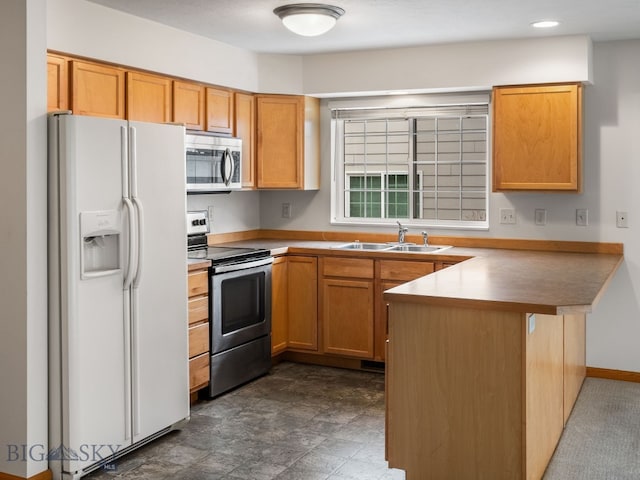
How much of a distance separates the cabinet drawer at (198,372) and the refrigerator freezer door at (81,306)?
825mm

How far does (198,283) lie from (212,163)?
97 cm

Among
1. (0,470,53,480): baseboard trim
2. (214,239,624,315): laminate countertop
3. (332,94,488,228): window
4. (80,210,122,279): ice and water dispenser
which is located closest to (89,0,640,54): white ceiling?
(332,94,488,228): window

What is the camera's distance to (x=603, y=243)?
15.7 ft

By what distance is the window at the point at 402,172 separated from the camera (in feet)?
17.6

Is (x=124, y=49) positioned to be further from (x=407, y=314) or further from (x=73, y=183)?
(x=407, y=314)

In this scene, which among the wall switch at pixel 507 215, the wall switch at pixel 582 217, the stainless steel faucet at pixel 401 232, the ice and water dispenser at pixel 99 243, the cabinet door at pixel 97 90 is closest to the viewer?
the ice and water dispenser at pixel 99 243

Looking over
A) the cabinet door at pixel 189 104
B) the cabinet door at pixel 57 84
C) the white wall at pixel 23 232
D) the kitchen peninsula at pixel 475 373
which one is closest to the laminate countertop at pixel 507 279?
the kitchen peninsula at pixel 475 373

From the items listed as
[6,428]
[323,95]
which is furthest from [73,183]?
[323,95]

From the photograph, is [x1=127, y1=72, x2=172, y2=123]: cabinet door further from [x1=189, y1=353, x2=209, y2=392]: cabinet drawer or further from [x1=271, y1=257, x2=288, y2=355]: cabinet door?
[x1=189, y1=353, x2=209, y2=392]: cabinet drawer

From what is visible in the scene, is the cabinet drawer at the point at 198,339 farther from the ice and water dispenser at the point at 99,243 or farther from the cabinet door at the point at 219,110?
the cabinet door at the point at 219,110

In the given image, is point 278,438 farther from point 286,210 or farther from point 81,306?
point 286,210

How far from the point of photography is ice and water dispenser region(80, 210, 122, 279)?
3156 mm

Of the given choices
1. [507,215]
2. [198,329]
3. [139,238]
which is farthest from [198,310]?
[507,215]

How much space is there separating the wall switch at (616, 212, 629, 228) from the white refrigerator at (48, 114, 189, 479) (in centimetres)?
291
